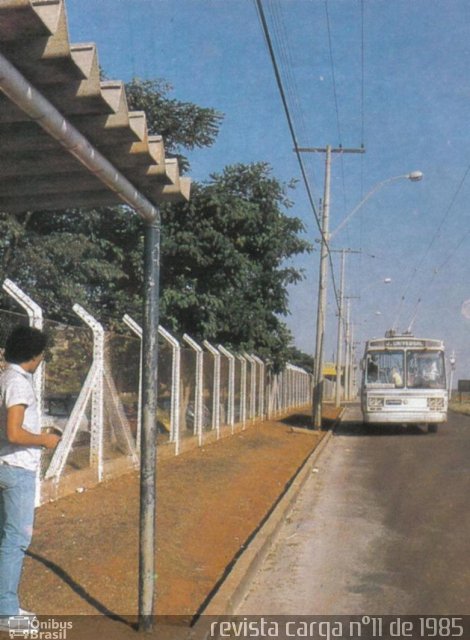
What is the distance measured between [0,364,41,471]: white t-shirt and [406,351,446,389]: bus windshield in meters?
22.2

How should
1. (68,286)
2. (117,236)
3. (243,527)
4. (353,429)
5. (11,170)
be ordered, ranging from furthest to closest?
(353,429) < (117,236) < (68,286) < (243,527) < (11,170)

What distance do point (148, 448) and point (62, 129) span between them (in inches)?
85.3

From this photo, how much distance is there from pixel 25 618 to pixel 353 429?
26.7m

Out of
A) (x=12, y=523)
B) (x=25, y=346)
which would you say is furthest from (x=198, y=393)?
(x=12, y=523)

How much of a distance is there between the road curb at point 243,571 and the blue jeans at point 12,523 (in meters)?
1.20

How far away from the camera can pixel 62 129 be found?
441 centimetres

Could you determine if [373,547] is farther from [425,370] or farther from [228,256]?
[425,370]

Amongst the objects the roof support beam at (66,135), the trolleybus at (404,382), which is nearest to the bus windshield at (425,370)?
the trolleybus at (404,382)

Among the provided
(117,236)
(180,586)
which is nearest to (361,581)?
(180,586)

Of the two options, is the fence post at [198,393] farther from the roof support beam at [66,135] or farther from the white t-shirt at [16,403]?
the white t-shirt at [16,403]

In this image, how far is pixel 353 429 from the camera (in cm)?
3145

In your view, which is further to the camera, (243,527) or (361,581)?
(243,527)

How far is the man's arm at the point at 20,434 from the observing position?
16.7ft

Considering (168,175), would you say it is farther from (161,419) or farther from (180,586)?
(161,419)
